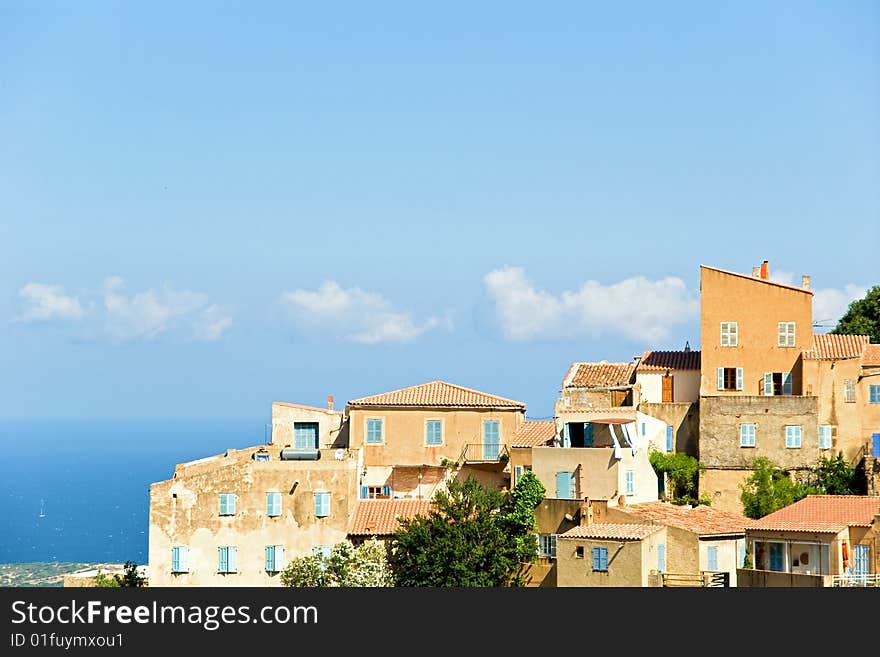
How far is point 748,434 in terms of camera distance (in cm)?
5684

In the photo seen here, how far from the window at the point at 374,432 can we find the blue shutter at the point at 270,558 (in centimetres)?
604

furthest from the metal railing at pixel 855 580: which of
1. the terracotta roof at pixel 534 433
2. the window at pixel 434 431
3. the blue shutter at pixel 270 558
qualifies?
the blue shutter at pixel 270 558

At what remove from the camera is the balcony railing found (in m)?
59.4

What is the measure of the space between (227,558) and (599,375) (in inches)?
621

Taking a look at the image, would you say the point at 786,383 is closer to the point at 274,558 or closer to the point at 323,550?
the point at 323,550

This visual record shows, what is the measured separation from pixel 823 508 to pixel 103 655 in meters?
25.3

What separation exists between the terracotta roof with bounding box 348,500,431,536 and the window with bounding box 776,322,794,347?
547 inches

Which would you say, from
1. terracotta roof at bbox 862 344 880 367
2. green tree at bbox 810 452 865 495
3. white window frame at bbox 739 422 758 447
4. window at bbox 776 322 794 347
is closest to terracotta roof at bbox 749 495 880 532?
green tree at bbox 810 452 865 495

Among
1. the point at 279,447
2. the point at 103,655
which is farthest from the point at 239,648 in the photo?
the point at 279,447

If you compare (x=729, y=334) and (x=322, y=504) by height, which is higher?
(x=729, y=334)

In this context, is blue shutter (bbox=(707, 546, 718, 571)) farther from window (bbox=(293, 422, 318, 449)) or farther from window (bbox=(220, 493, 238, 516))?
window (bbox=(293, 422, 318, 449))

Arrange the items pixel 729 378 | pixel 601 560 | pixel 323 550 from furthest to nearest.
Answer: pixel 729 378 → pixel 323 550 → pixel 601 560

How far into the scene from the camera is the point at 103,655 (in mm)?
35438

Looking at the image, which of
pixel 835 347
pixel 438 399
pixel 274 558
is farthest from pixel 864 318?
pixel 274 558
